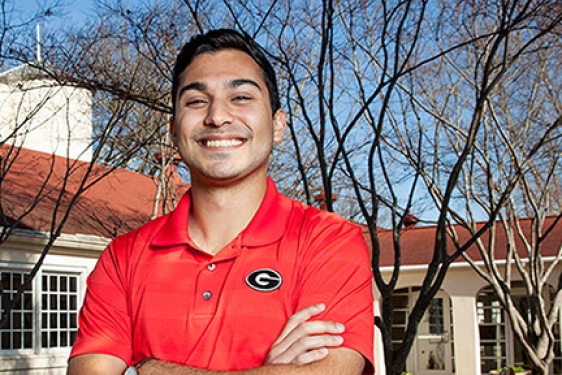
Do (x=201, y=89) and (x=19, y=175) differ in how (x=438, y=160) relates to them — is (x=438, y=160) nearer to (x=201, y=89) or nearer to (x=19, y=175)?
(x=19, y=175)

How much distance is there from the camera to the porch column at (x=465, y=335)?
2002cm

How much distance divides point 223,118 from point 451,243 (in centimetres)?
1849

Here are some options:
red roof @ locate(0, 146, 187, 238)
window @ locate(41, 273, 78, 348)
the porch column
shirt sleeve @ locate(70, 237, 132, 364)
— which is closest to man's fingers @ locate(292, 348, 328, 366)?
shirt sleeve @ locate(70, 237, 132, 364)

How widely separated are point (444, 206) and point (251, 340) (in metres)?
5.50

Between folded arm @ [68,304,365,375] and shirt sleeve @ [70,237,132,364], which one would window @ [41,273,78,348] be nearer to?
shirt sleeve @ [70,237,132,364]

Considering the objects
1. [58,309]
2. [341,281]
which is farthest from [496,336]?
[341,281]

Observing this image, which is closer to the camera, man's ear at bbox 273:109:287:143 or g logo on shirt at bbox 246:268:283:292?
g logo on shirt at bbox 246:268:283:292

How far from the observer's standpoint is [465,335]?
20266mm

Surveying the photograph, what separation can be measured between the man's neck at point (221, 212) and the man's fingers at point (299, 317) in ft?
1.00

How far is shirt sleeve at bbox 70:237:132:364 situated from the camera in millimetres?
2248

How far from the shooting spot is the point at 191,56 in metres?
2.37

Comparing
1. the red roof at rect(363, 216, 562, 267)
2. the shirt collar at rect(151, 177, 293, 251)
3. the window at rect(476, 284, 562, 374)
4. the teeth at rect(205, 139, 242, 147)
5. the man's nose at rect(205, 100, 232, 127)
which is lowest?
the window at rect(476, 284, 562, 374)

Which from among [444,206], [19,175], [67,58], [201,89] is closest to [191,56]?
[201,89]

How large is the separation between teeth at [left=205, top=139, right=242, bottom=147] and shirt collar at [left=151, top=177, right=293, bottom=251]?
19cm
